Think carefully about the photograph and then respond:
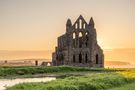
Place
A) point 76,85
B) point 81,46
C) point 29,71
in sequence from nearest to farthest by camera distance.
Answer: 1. point 76,85
2. point 29,71
3. point 81,46

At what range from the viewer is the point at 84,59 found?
381 feet

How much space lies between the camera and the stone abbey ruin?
11612 centimetres

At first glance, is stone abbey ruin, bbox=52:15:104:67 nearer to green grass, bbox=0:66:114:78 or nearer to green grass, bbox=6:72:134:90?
green grass, bbox=0:66:114:78

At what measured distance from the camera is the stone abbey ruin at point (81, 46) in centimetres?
11612

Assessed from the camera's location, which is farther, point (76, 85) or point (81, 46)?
point (81, 46)

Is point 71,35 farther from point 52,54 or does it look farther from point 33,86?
point 33,86

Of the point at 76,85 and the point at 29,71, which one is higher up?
the point at 29,71

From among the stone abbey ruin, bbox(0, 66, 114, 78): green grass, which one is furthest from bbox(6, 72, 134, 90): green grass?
the stone abbey ruin

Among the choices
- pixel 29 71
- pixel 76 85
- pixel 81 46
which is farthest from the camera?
pixel 81 46

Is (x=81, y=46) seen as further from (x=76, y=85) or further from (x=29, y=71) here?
(x=76, y=85)

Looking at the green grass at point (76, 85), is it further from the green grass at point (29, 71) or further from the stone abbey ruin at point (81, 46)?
→ the stone abbey ruin at point (81, 46)

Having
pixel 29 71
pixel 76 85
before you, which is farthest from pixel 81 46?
pixel 76 85

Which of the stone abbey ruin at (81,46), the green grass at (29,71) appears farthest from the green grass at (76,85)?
the stone abbey ruin at (81,46)

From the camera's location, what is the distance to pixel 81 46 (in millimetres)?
116750
